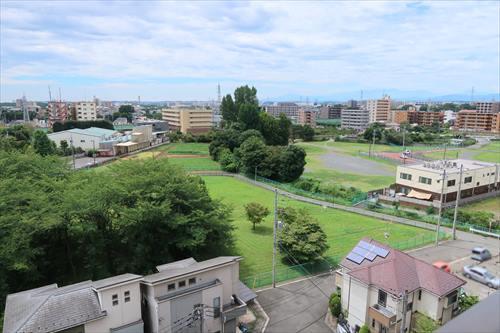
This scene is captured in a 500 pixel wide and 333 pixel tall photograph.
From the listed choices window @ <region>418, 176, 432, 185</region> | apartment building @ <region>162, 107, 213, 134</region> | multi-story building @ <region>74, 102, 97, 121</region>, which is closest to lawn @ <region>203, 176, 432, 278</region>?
window @ <region>418, 176, 432, 185</region>

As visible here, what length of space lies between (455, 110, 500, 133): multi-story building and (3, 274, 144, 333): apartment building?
11423cm

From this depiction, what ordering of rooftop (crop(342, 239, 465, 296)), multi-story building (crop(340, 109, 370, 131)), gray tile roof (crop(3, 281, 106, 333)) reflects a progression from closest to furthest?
gray tile roof (crop(3, 281, 106, 333)) < rooftop (crop(342, 239, 465, 296)) < multi-story building (crop(340, 109, 370, 131))

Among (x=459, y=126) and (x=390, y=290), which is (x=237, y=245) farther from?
(x=459, y=126)

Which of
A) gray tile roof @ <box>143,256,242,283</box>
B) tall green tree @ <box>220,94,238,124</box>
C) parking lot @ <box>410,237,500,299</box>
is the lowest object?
parking lot @ <box>410,237,500,299</box>

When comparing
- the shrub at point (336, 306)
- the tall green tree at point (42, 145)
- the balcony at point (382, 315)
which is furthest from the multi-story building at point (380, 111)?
the balcony at point (382, 315)

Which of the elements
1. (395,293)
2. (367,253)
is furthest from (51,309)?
(367,253)

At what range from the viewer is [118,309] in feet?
39.8

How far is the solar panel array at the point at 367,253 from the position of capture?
48.9ft

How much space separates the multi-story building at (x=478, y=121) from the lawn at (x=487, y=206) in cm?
8082

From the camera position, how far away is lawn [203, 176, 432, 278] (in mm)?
21078

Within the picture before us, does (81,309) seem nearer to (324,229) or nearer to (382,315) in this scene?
(382,315)

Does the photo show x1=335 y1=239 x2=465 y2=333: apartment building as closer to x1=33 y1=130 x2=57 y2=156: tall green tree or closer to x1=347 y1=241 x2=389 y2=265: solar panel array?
x1=347 y1=241 x2=389 y2=265: solar panel array

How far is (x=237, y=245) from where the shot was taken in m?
22.4

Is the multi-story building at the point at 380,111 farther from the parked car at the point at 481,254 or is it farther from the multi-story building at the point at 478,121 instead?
the parked car at the point at 481,254
